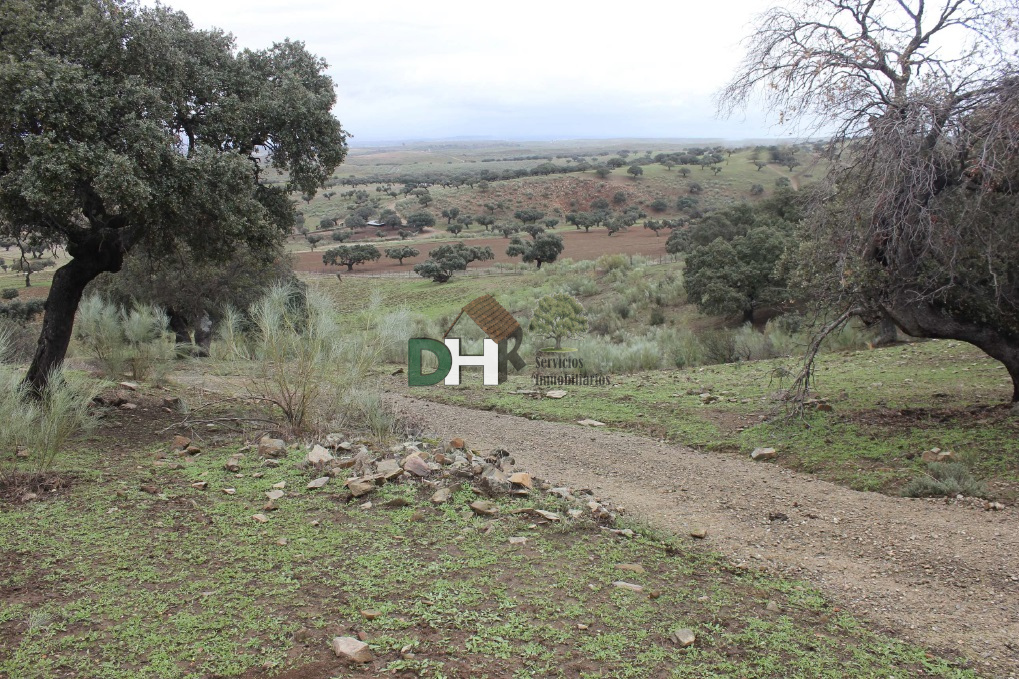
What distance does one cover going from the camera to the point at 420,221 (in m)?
65.6

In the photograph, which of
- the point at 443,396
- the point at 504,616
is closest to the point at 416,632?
the point at 504,616

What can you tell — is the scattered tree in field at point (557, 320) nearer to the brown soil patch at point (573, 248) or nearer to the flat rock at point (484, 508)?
the flat rock at point (484, 508)

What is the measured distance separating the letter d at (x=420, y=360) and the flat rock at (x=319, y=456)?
6976mm

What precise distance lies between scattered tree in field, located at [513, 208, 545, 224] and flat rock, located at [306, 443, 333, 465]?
5959 centimetres

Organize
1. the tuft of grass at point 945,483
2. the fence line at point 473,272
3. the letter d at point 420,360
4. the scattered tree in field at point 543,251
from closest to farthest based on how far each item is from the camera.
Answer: the tuft of grass at point 945,483 → the letter d at point 420,360 → the fence line at point 473,272 → the scattered tree in field at point 543,251

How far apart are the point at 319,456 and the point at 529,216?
61.2m

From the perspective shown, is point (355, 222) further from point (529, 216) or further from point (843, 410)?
point (843, 410)

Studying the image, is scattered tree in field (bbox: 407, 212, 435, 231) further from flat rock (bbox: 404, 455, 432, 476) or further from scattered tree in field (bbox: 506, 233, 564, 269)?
flat rock (bbox: 404, 455, 432, 476)

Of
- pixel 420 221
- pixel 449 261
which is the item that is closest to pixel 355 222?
pixel 420 221

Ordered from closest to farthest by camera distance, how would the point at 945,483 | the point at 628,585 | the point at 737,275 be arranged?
1. the point at 628,585
2. the point at 945,483
3. the point at 737,275

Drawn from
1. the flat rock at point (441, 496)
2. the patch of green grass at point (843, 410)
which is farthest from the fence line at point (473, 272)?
the flat rock at point (441, 496)

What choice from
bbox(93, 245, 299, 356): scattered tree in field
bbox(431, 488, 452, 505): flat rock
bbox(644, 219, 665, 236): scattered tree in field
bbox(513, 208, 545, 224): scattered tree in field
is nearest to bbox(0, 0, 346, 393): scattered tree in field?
bbox(431, 488, 452, 505): flat rock

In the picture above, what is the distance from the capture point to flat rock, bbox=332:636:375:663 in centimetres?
387

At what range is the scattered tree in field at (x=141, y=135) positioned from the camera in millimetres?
7414
